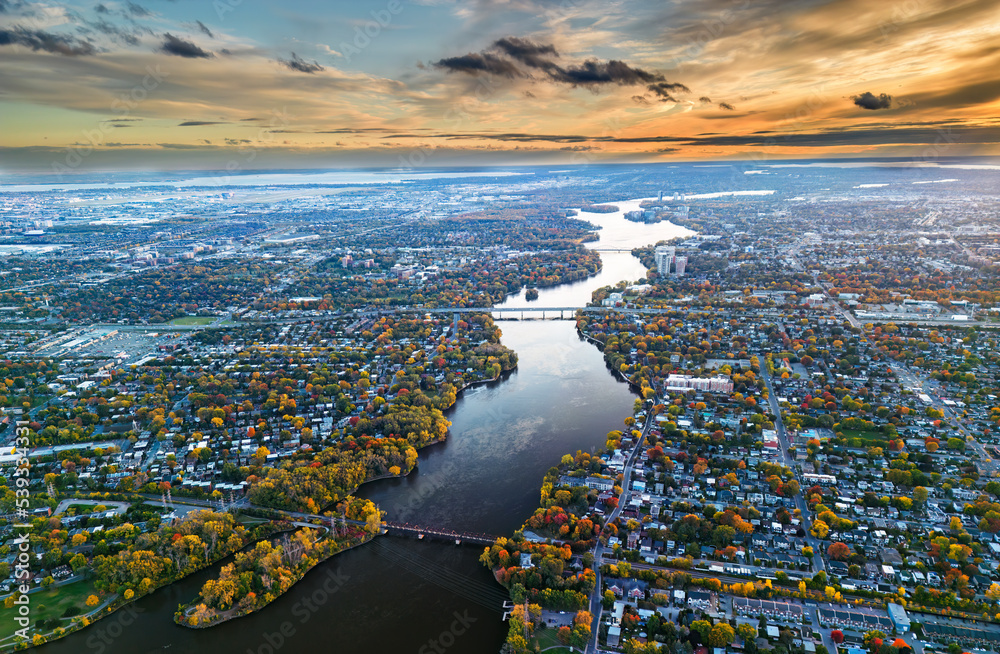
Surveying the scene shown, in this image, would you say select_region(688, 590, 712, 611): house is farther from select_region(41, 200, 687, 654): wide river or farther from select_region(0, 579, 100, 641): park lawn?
select_region(0, 579, 100, 641): park lawn

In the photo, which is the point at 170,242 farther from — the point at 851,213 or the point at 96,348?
the point at 851,213

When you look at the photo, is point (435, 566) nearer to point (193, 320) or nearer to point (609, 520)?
point (609, 520)

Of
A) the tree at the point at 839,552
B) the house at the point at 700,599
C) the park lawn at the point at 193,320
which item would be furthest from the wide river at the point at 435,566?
the park lawn at the point at 193,320

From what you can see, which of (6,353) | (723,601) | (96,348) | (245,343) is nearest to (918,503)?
(723,601)

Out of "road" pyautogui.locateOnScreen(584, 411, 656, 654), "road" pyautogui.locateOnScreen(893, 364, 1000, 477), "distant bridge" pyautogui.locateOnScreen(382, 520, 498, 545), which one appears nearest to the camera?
"road" pyautogui.locateOnScreen(584, 411, 656, 654)

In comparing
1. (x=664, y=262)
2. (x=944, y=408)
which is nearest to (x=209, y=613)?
(x=944, y=408)

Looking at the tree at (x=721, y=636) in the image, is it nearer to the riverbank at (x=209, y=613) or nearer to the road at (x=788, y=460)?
the road at (x=788, y=460)

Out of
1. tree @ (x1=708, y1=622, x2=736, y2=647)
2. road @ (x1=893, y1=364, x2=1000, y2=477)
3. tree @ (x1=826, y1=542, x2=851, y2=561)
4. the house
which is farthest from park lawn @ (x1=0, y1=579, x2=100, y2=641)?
road @ (x1=893, y1=364, x2=1000, y2=477)
